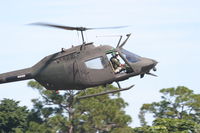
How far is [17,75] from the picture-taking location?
33.2m

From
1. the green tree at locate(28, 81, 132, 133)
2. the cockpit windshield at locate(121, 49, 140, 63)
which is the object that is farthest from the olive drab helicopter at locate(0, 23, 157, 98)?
the green tree at locate(28, 81, 132, 133)

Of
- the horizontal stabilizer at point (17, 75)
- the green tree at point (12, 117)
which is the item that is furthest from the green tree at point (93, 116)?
the horizontal stabilizer at point (17, 75)

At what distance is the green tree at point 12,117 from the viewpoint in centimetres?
7438

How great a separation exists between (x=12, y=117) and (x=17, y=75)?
43.5 metres

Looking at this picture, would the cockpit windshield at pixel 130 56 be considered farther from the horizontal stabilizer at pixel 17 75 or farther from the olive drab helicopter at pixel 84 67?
the horizontal stabilizer at pixel 17 75

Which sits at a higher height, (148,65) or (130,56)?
(130,56)

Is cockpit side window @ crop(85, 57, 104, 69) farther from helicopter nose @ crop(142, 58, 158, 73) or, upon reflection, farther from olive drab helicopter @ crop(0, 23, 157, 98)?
helicopter nose @ crop(142, 58, 158, 73)

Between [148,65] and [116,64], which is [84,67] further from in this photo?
[148,65]

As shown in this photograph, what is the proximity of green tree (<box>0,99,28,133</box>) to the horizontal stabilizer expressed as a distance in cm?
4127

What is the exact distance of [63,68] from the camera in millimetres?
31906

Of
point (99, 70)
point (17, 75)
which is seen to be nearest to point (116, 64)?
point (99, 70)

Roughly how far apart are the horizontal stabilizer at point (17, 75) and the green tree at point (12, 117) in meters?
41.3

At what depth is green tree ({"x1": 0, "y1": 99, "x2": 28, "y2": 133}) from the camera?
244 ft

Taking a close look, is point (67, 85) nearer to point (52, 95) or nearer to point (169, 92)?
point (52, 95)
